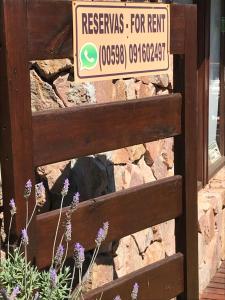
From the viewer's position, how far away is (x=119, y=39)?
3.11 meters

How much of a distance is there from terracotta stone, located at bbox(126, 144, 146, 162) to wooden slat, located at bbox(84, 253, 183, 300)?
673mm

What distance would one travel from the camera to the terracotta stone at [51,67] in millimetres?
3307

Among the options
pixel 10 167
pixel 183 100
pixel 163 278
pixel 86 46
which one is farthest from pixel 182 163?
pixel 10 167

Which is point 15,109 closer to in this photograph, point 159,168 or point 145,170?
point 145,170

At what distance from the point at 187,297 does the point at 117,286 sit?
0.66m

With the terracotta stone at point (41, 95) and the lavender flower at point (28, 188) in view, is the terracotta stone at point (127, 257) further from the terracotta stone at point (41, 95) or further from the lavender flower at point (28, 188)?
the lavender flower at point (28, 188)

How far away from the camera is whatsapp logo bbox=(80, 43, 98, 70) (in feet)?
9.66

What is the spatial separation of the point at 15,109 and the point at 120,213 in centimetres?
84

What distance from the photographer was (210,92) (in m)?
5.83

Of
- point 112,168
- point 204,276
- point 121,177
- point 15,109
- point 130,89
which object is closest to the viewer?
point 15,109

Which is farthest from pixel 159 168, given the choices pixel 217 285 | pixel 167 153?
pixel 217 285

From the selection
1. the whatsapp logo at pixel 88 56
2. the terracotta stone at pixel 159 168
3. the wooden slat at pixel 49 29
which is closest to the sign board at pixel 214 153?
the terracotta stone at pixel 159 168

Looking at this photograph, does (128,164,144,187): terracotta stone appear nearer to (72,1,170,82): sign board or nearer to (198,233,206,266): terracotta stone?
(72,1,170,82): sign board

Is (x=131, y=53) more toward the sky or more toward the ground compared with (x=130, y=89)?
more toward the sky
